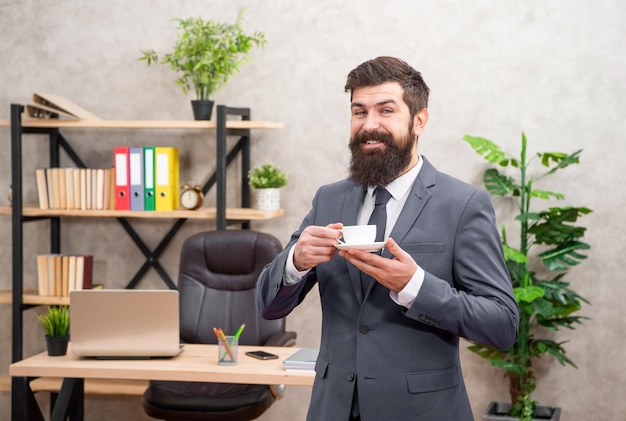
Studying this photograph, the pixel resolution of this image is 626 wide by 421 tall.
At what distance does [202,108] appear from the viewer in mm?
4078

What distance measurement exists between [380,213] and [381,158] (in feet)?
0.46

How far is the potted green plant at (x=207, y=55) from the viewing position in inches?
158

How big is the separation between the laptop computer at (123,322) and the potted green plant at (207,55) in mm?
1456

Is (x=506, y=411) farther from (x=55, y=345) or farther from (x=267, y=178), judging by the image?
(x=55, y=345)

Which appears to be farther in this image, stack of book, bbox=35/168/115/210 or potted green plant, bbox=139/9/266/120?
stack of book, bbox=35/168/115/210

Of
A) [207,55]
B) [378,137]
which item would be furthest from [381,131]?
[207,55]

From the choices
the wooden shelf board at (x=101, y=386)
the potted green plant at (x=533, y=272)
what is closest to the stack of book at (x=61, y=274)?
the wooden shelf board at (x=101, y=386)

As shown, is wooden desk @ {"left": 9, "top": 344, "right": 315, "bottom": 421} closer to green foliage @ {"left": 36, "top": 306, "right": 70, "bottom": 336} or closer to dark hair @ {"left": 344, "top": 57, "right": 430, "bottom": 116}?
green foliage @ {"left": 36, "top": 306, "right": 70, "bottom": 336}

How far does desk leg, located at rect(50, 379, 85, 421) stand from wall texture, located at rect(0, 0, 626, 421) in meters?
1.10

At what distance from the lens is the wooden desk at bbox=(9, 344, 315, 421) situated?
109 inches

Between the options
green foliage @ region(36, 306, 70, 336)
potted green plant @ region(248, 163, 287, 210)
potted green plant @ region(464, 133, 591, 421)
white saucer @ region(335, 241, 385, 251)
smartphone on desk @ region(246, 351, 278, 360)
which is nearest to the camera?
white saucer @ region(335, 241, 385, 251)

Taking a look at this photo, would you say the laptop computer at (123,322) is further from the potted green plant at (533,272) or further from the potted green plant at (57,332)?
the potted green plant at (533,272)

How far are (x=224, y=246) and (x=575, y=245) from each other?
1.68 m

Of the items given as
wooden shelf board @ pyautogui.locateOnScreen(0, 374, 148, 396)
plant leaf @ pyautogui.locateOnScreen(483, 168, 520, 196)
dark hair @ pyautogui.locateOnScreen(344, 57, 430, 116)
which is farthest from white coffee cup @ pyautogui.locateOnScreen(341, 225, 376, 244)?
wooden shelf board @ pyautogui.locateOnScreen(0, 374, 148, 396)
